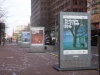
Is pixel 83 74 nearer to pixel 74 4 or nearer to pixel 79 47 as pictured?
pixel 79 47

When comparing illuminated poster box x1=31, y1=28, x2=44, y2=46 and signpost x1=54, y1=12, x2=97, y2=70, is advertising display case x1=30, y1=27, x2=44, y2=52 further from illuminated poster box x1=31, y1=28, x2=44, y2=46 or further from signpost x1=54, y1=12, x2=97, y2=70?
signpost x1=54, y1=12, x2=97, y2=70

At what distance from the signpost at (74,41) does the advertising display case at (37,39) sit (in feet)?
40.5

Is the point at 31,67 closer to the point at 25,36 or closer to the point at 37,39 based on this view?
the point at 37,39

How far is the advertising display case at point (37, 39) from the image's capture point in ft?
80.2

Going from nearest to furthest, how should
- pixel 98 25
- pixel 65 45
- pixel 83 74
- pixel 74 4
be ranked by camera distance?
1. pixel 83 74
2. pixel 65 45
3. pixel 98 25
4. pixel 74 4

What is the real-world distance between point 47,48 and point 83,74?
63.9 ft

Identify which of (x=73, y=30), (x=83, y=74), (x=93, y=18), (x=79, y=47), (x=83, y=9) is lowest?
(x=83, y=74)

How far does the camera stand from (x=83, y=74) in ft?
34.2

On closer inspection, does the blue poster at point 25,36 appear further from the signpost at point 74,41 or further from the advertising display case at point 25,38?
the signpost at point 74,41

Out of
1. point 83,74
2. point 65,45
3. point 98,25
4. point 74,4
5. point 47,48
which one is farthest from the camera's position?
point 74,4

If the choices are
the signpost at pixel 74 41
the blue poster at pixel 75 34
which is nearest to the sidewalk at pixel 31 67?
the signpost at pixel 74 41

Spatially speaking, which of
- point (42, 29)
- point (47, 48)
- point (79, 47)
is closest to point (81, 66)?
point (79, 47)

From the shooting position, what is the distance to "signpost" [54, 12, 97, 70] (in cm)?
1188

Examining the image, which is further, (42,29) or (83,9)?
(83,9)
